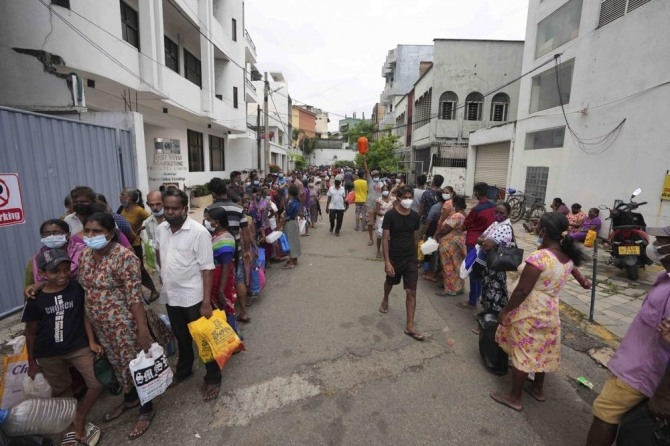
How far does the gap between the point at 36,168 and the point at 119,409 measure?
3.63 m

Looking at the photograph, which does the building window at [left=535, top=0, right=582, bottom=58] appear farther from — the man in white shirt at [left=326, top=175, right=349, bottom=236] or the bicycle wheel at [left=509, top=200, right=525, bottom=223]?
the man in white shirt at [left=326, top=175, right=349, bottom=236]

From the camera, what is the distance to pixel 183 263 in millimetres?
2746

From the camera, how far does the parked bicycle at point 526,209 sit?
1170 centimetres

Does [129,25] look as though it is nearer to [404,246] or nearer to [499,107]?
[404,246]

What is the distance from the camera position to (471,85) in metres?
19.6

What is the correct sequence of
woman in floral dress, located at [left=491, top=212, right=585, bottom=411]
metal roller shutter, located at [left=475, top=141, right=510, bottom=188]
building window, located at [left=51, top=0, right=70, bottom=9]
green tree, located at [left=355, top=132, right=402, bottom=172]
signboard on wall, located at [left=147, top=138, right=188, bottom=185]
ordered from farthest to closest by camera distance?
green tree, located at [left=355, top=132, right=402, bottom=172] → metal roller shutter, located at [left=475, top=141, right=510, bottom=188] → signboard on wall, located at [left=147, top=138, right=188, bottom=185] → building window, located at [left=51, top=0, right=70, bottom=9] → woman in floral dress, located at [left=491, top=212, right=585, bottom=411]

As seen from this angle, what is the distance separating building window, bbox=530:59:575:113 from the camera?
35.7 ft

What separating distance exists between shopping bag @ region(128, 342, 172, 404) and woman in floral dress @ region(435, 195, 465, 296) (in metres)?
4.18

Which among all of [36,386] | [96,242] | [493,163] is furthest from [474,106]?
[36,386]

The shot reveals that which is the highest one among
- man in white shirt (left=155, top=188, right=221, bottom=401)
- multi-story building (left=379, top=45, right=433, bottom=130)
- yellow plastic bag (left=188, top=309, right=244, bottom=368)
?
multi-story building (left=379, top=45, right=433, bottom=130)

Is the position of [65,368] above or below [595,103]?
below

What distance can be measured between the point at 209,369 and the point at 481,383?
8.31 feet

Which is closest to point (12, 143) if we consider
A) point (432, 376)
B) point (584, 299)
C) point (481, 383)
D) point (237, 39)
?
point (432, 376)

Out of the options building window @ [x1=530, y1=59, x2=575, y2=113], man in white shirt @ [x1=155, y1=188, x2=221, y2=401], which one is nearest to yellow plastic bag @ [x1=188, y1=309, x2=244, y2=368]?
man in white shirt @ [x1=155, y1=188, x2=221, y2=401]
